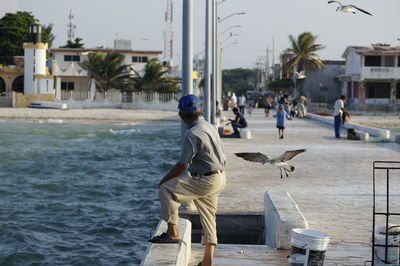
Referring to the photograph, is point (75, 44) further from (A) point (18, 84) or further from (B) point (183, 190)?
(B) point (183, 190)

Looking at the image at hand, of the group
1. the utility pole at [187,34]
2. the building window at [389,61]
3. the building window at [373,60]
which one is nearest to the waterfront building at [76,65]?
the building window at [373,60]

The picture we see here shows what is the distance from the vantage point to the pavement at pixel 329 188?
27.9ft

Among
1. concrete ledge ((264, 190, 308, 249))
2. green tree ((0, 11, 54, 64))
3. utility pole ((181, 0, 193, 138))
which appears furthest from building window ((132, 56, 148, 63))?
concrete ledge ((264, 190, 308, 249))

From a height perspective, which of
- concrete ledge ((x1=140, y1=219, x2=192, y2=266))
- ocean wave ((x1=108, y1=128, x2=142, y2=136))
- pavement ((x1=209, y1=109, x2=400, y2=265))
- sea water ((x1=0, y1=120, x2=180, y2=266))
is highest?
concrete ledge ((x1=140, y1=219, x2=192, y2=266))

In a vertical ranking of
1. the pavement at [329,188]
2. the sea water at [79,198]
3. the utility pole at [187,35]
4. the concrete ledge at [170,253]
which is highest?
the utility pole at [187,35]

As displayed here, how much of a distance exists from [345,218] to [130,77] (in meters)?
56.9

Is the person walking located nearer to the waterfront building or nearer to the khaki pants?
the khaki pants

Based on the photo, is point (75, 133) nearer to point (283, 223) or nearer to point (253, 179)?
point (253, 179)

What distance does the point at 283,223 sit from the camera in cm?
797

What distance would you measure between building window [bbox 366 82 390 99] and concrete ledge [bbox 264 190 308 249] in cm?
5553

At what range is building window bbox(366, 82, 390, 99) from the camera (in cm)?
6331

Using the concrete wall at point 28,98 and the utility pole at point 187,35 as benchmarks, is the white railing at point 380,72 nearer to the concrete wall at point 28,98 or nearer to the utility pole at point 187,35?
the concrete wall at point 28,98

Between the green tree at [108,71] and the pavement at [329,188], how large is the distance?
41.7 metres

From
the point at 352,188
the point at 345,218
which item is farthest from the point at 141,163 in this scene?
the point at 345,218
